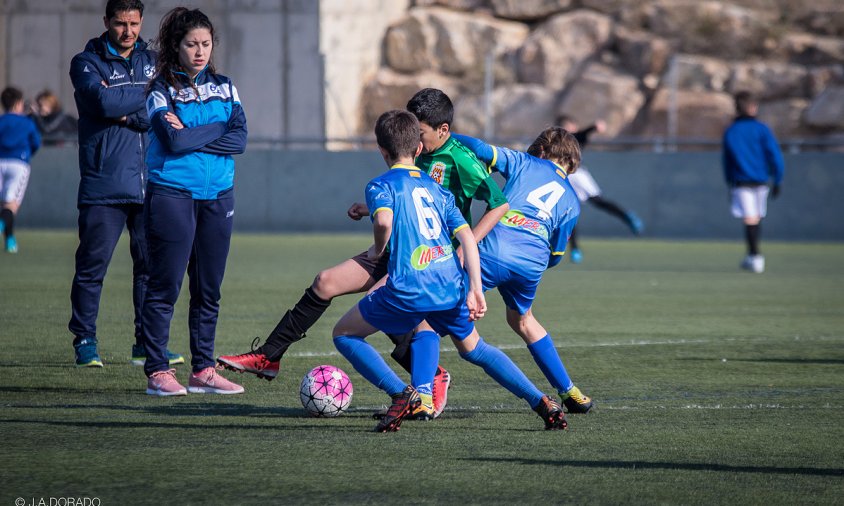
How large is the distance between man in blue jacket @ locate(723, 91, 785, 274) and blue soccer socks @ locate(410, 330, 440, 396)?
10.6 meters

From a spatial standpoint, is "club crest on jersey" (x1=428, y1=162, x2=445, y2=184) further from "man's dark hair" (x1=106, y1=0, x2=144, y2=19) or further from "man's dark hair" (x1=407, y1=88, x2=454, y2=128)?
"man's dark hair" (x1=106, y1=0, x2=144, y2=19)

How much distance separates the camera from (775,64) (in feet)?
91.7

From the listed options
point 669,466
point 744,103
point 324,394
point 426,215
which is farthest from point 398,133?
point 744,103

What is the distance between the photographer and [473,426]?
5.99m

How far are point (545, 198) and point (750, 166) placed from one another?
34.3 ft

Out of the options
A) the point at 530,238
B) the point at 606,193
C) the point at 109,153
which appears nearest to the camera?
the point at 530,238

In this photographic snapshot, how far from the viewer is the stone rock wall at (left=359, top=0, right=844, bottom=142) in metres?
27.2

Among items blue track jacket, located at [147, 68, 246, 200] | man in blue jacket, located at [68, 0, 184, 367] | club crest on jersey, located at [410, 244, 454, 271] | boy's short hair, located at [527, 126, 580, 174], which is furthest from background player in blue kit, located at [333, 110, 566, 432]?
man in blue jacket, located at [68, 0, 184, 367]

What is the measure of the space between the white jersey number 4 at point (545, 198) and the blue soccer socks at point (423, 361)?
0.92 meters

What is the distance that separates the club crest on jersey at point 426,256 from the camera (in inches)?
227

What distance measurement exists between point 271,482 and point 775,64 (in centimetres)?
2490

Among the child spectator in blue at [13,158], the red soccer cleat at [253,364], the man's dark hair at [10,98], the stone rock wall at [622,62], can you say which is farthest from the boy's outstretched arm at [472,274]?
the stone rock wall at [622,62]

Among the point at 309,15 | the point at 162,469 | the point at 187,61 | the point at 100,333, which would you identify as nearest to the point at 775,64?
the point at 309,15

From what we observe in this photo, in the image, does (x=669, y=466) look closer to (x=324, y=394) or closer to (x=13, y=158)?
(x=324, y=394)
